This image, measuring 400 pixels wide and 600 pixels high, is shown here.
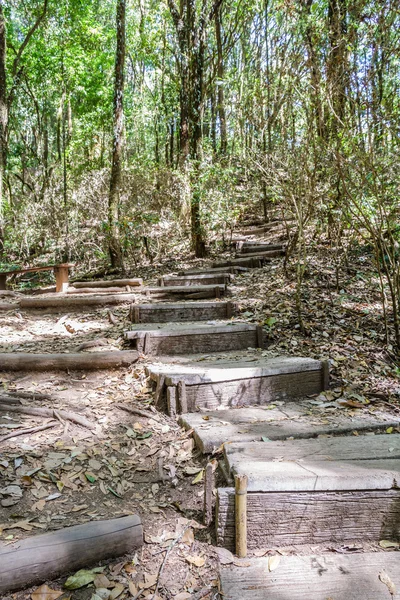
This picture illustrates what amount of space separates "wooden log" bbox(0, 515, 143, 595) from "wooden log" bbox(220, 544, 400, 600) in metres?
0.47

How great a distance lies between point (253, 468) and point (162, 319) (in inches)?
116

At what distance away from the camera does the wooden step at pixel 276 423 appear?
8.23 feet

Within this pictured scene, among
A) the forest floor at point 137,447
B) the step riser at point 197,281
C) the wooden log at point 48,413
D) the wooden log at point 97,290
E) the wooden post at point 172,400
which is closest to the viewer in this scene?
the forest floor at point 137,447

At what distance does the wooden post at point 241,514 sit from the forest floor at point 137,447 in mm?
72

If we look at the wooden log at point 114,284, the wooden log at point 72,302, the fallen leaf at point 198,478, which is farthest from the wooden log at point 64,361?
the wooden log at point 114,284

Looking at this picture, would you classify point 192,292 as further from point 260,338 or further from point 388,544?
point 388,544

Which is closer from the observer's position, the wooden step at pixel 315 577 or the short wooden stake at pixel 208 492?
the wooden step at pixel 315 577

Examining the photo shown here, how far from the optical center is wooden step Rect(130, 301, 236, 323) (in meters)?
4.77

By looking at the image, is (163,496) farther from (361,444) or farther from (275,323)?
(275,323)

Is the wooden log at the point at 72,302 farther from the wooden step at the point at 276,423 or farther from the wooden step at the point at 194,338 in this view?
the wooden step at the point at 276,423

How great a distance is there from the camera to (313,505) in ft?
6.37

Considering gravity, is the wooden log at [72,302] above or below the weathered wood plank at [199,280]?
below

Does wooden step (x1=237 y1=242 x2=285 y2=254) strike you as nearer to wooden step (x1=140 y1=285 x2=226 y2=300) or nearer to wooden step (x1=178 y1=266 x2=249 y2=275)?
wooden step (x1=178 y1=266 x2=249 y2=275)

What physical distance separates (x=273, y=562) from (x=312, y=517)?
0.27m
